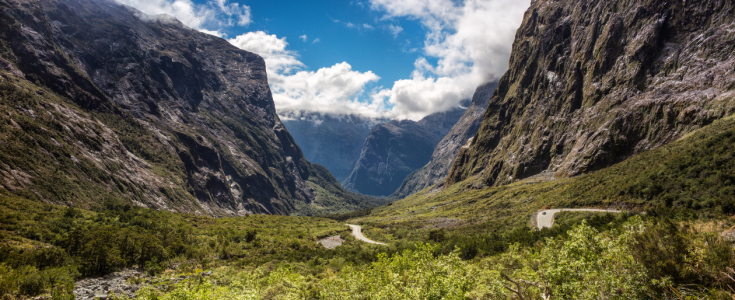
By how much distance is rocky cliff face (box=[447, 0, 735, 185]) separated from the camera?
110125 millimetres

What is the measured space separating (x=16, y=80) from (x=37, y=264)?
189 meters

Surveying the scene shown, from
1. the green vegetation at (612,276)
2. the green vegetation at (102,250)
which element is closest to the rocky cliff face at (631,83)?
the green vegetation at (612,276)

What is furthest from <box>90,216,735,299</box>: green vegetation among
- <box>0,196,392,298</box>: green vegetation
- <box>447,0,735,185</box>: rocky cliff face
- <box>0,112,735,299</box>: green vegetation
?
<box>447,0,735,185</box>: rocky cliff face

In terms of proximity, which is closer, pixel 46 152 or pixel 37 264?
pixel 37 264

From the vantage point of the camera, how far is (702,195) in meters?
46.6

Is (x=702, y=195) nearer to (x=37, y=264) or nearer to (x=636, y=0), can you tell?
(x=37, y=264)

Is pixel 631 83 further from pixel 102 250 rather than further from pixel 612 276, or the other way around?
pixel 102 250

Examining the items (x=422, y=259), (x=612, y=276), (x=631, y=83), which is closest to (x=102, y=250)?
(x=422, y=259)

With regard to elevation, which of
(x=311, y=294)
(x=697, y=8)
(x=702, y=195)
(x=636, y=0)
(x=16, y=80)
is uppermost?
(x=636, y=0)

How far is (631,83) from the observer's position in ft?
451

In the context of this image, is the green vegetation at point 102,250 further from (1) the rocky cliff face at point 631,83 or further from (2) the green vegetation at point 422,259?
(1) the rocky cliff face at point 631,83

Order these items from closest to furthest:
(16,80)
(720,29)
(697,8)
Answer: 1. (720,29)
2. (697,8)
3. (16,80)

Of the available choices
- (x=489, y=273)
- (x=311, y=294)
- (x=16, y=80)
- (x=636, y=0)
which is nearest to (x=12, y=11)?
(x=16, y=80)

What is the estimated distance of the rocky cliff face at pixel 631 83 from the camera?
110125 millimetres
